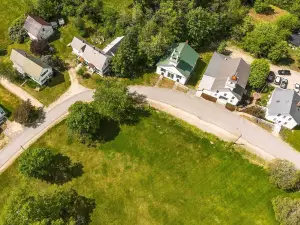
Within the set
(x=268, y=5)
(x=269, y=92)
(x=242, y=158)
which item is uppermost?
(x=268, y=5)

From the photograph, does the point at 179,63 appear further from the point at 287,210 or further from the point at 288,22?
the point at 287,210

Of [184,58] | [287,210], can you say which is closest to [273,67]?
[184,58]

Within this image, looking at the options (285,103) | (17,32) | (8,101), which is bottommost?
(8,101)

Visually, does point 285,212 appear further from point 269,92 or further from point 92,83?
point 92,83

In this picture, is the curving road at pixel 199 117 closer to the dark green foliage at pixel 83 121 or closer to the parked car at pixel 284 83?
the dark green foliage at pixel 83 121

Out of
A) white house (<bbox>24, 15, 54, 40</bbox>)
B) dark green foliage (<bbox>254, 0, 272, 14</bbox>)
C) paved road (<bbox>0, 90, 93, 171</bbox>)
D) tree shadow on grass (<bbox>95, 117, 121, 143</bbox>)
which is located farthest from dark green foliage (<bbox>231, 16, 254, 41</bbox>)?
white house (<bbox>24, 15, 54, 40</bbox>)

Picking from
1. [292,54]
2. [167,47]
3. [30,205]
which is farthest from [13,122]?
[292,54]
